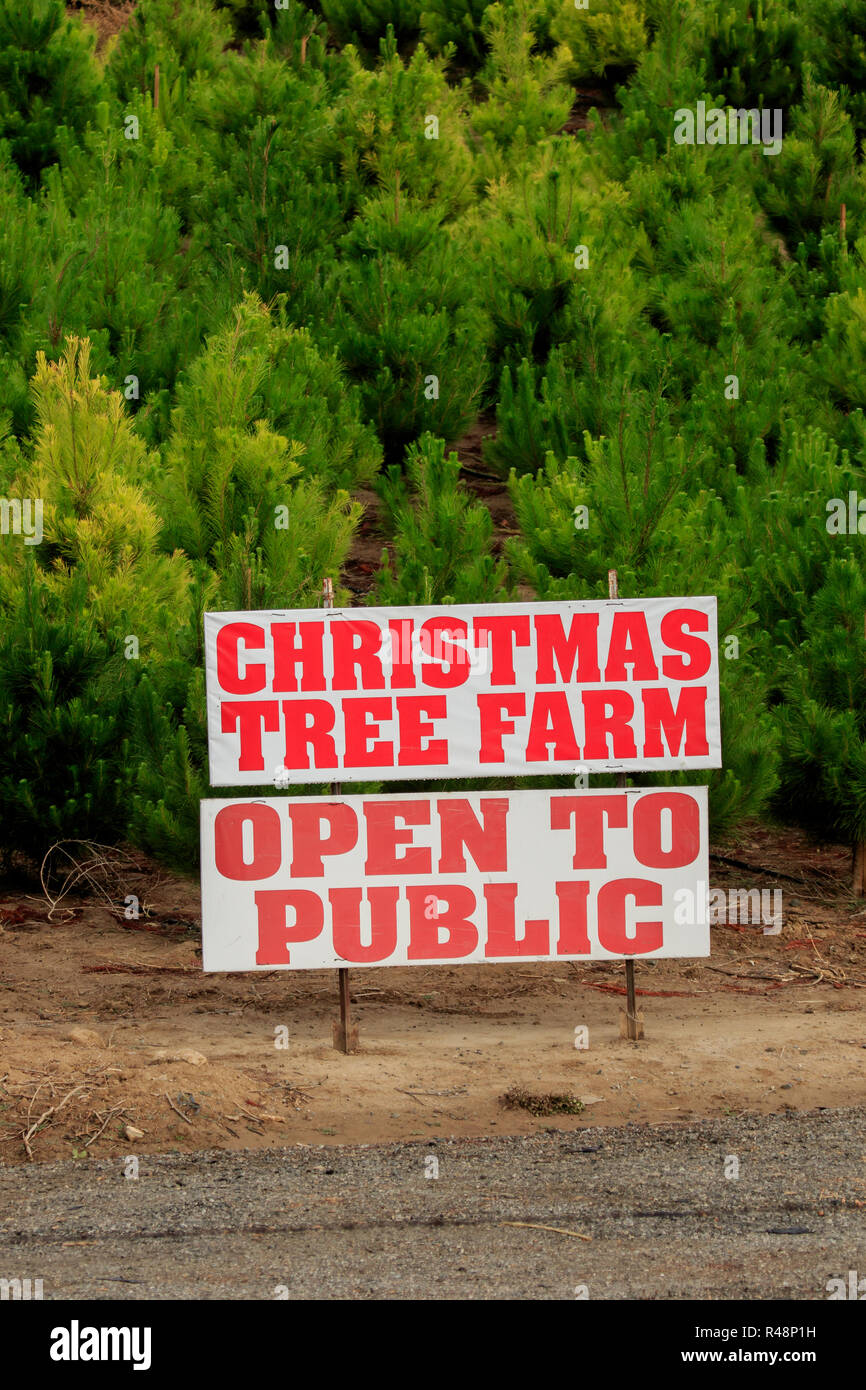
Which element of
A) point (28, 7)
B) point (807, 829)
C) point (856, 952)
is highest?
point (28, 7)

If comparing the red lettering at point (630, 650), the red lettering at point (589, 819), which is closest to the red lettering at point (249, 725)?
the red lettering at point (589, 819)

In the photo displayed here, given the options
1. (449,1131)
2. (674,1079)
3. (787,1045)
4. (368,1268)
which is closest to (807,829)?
(787,1045)

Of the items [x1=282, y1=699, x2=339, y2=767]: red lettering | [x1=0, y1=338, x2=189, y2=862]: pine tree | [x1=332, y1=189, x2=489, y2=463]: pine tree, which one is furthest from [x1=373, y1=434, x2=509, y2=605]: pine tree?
[x1=332, y1=189, x2=489, y2=463]: pine tree

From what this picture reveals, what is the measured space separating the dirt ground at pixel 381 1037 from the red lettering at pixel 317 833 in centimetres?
80

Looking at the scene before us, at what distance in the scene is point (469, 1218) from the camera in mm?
5035

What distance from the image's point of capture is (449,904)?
702 centimetres

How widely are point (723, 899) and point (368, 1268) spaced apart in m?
5.15

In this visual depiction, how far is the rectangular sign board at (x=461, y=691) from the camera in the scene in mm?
6988

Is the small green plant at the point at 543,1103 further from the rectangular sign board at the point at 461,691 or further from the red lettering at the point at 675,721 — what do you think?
the red lettering at the point at 675,721

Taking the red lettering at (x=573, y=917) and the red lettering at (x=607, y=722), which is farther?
the red lettering at (x=607, y=722)

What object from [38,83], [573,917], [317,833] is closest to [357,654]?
[317,833]

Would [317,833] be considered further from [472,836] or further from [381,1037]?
[381,1037]

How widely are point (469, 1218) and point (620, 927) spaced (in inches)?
89.1
